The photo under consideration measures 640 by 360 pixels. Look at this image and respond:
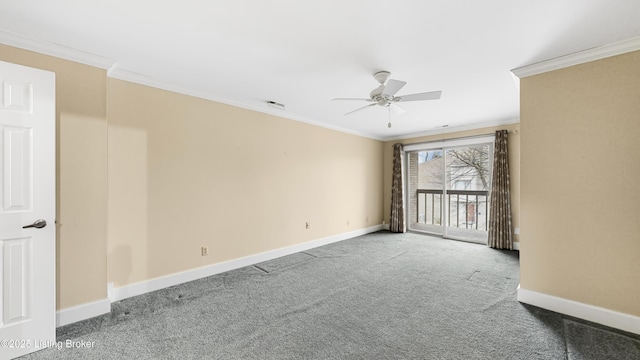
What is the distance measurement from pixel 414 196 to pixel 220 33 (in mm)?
5841

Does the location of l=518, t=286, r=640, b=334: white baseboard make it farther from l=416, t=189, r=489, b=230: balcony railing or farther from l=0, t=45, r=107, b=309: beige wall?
l=0, t=45, r=107, b=309: beige wall

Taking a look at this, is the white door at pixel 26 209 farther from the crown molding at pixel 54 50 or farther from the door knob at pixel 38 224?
the crown molding at pixel 54 50

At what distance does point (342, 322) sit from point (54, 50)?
139 inches

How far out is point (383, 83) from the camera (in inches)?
112

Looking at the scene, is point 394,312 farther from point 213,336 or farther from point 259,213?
point 259,213

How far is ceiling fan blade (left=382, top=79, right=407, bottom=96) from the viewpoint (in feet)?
8.09

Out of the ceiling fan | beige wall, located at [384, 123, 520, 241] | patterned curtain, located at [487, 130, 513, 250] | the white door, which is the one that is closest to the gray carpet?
the white door

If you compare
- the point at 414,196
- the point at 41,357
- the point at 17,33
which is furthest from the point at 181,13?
the point at 414,196

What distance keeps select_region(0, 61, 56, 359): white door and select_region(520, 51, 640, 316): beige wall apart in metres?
4.39

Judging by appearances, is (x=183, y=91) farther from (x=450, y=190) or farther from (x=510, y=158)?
(x=450, y=190)

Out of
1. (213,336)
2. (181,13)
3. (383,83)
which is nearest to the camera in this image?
(181,13)

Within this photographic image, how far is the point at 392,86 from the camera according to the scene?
2584mm

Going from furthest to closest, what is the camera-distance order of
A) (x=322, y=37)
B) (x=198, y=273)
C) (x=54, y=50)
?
(x=198, y=273) → (x=54, y=50) → (x=322, y=37)

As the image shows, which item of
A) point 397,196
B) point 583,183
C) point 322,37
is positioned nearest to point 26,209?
point 322,37
